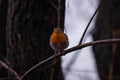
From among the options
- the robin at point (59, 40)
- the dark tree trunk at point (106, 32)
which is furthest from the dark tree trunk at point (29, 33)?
the dark tree trunk at point (106, 32)

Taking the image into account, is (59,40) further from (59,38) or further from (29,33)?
(29,33)

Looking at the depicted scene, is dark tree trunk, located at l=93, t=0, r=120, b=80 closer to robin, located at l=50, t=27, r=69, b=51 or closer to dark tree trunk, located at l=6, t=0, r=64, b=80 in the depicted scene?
dark tree trunk, located at l=6, t=0, r=64, b=80

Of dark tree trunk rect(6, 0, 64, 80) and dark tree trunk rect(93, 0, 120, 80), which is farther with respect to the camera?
dark tree trunk rect(93, 0, 120, 80)

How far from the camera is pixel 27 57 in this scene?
2.52 meters

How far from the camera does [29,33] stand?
254 centimetres

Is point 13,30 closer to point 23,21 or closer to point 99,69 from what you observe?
point 23,21

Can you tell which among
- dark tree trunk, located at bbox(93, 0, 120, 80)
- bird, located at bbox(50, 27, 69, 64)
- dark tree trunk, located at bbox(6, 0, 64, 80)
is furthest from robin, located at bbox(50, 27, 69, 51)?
dark tree trunk, located at bbox(93, 0, 120, 80)

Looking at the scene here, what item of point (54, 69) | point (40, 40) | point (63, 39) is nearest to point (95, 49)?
point (40, 40)

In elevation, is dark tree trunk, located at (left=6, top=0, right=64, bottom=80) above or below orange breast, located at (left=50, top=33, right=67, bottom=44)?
below

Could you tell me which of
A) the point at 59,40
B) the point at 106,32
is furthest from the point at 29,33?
the point at 106,32

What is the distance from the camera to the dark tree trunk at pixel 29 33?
252cm

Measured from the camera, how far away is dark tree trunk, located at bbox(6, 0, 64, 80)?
2.52m

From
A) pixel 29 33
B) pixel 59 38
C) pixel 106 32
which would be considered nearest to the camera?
pixel 59 38

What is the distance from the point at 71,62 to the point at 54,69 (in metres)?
2.35
